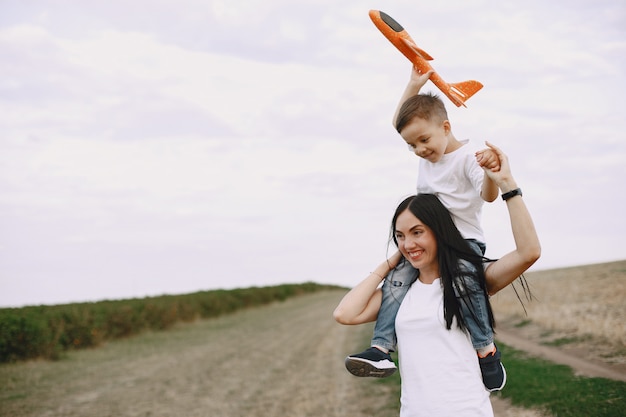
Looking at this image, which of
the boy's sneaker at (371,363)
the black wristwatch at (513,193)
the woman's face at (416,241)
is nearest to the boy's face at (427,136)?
the woman's face at (416,241)

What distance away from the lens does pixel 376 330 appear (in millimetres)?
3639

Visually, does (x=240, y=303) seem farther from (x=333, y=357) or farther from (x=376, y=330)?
(x=376, y=330)

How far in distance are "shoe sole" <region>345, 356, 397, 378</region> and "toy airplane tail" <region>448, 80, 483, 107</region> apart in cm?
179

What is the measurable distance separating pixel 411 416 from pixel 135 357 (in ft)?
60.4

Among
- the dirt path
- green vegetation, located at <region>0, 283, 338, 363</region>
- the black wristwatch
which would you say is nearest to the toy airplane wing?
the black wristwatch

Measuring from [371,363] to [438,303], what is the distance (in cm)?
55

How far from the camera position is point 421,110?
3.91m

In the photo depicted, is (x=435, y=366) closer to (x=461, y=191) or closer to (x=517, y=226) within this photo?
(x=517, y=226)

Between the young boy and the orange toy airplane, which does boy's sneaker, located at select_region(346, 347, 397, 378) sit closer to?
the young boy

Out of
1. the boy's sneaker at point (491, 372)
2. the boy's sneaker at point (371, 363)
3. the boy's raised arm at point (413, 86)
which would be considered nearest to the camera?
the boy's sneaker at point (491, 372)

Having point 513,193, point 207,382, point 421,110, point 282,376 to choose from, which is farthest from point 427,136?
point 207,382

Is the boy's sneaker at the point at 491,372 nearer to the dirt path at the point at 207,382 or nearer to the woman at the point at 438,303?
the woman at the point at 438,303

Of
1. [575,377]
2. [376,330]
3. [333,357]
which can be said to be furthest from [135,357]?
[376,330]

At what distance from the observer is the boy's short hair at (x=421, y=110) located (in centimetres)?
390
